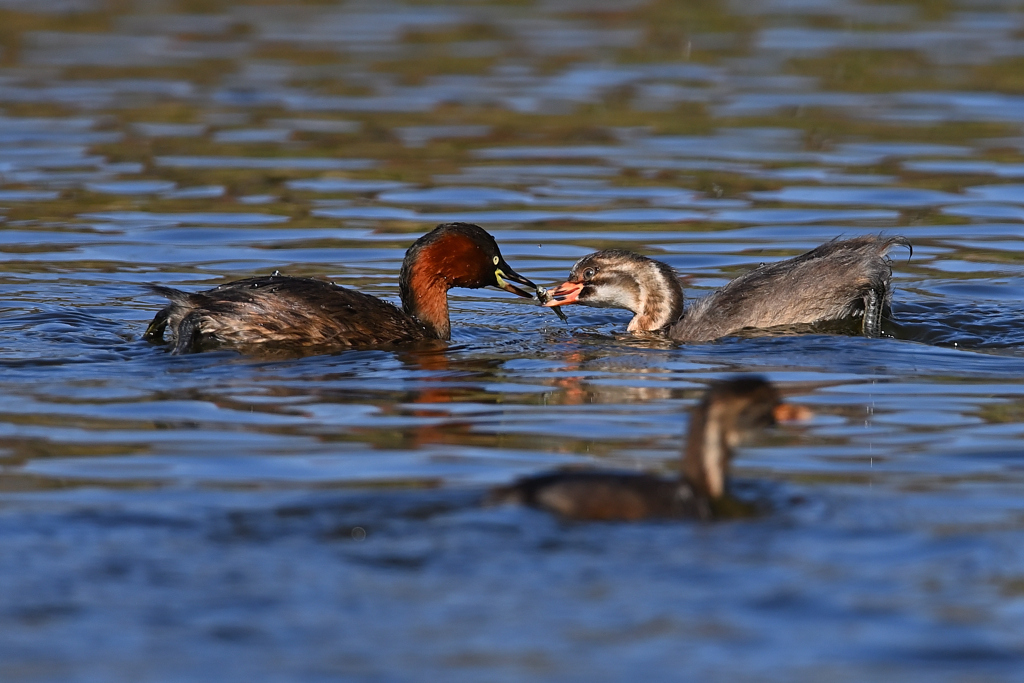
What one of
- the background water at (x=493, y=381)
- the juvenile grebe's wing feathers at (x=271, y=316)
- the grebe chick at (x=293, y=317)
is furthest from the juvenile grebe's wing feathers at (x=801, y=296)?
the juvenile grebe's wing feathers at (x=271, y=316)

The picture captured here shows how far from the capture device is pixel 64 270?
13.9m

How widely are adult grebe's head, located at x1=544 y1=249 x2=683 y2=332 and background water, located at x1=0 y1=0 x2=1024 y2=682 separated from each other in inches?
13.9

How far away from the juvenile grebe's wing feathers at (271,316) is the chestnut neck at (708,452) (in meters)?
4.09

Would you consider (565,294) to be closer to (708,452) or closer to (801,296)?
(801,296)

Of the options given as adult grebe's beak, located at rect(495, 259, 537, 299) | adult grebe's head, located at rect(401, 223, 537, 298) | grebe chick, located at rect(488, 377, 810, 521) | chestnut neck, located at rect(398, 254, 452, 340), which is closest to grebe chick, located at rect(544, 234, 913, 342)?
adult grebe's beak, located at rect(495, 259, 537, 299)

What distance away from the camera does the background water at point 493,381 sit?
6055 millimetres

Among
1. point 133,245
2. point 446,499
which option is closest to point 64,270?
point 133,245

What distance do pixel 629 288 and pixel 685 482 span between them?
5436 millimetres

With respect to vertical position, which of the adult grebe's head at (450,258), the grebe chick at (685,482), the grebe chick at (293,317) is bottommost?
the grebe chick at (685,482)

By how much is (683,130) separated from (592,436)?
11709 millimetres

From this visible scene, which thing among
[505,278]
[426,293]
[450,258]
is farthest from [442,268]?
[505,278]

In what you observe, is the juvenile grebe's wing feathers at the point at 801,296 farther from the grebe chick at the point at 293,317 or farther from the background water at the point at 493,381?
the grebe chick at the point at 293,317

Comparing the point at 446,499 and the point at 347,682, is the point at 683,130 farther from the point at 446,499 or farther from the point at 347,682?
the point at 347,682

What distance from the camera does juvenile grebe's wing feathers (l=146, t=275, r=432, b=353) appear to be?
10727mm
